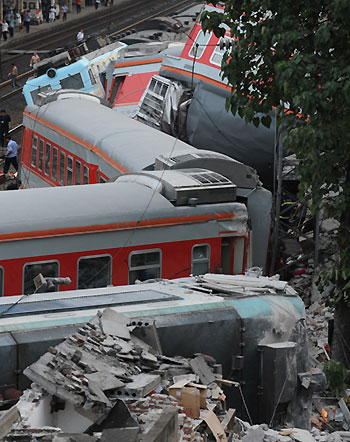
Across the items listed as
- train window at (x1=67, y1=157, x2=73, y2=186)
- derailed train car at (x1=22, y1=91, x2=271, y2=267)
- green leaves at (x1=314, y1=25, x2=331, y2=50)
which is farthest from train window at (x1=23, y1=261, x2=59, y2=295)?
train window at (x1=67, y1=157, x2=73, y2=186)

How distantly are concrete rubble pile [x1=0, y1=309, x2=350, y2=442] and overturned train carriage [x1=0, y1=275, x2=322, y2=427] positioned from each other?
683 millimetres

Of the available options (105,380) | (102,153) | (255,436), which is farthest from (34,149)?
(105,380)

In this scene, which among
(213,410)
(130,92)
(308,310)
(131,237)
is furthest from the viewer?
(130,92)

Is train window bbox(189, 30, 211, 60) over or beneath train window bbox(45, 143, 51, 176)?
over

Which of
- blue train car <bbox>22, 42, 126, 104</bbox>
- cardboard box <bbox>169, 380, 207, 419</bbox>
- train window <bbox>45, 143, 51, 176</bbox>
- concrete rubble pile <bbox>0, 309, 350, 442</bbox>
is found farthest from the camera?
blue train car <bbox>22, 42, 126, 104</bbox>

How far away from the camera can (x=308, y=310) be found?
70.2ft

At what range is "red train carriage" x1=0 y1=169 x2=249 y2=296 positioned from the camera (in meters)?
18.0

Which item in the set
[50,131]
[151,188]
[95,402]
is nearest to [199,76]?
[50,131]

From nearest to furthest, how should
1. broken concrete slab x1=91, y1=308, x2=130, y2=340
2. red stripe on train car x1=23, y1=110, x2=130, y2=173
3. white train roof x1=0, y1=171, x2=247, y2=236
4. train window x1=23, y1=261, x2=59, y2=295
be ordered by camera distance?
broken concrete slab x1=91, y1=308, x2=130, y2=340, train window x1=23, y1=261, x2=59, y2=295, white train roof x1=0, y1=171, x2=247, y2=236, red stripe on train car x1=23, y1=110, x2=130, y2=173

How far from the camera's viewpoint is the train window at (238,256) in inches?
811

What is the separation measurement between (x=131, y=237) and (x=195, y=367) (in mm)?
6601

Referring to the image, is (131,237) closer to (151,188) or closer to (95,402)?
(151,188)

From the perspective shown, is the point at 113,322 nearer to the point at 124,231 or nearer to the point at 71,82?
the point at 124,231

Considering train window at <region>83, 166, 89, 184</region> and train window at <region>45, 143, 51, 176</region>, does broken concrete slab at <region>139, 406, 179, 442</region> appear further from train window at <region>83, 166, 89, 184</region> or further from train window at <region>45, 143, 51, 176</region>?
train window at <region>45, 143, 51, 176</region>
